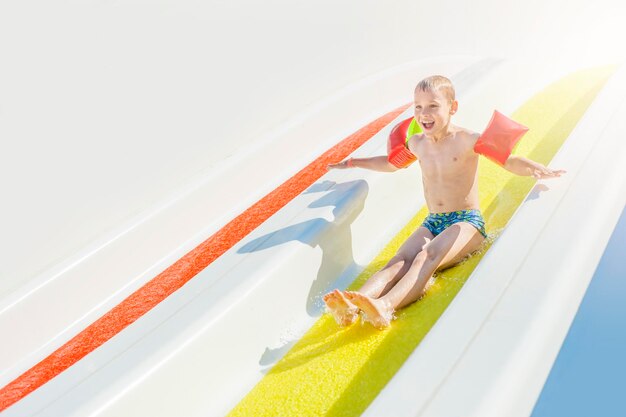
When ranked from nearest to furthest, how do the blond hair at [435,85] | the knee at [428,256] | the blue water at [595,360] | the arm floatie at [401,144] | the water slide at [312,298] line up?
1. the blue water at [595,360]
2. the water slide at [312,298]
3. the knee at [428,256]
4. the blond hair at [435,85]
5. the arm floatie at [401,144]

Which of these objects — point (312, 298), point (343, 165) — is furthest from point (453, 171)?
point (312, 298)

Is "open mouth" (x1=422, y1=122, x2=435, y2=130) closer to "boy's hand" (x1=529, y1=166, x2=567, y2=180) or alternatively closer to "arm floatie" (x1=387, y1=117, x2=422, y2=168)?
"arm floatie" (x1=387, y1=117, x2=422, y2=168)

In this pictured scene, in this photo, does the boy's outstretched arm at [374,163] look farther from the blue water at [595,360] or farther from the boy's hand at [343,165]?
the blue water at [595,360]

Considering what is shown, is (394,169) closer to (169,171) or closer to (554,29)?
(169,171)

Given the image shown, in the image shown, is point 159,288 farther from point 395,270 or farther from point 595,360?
point 595,360

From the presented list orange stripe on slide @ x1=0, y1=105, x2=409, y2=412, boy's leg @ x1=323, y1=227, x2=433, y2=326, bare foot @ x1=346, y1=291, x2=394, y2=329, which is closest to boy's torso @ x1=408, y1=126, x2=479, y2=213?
boy's leg @ x1=323, y1=227, x2=433, y2=326

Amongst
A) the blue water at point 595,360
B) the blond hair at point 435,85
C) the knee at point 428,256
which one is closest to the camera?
the blue water at point 595,360

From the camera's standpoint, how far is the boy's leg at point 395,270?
1276 mm

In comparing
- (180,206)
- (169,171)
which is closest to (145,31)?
(169,171)

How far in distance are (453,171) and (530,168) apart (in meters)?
0.20

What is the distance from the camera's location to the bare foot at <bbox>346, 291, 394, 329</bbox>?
3.81 ft

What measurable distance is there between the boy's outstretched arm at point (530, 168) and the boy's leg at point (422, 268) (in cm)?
16

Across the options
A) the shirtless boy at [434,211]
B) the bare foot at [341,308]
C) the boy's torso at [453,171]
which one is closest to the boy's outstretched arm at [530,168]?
the shirtless boy at [434,211]

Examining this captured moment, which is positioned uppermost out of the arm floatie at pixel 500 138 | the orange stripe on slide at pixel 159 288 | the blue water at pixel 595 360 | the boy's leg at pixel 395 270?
the arm floatie at pixel 500 138
